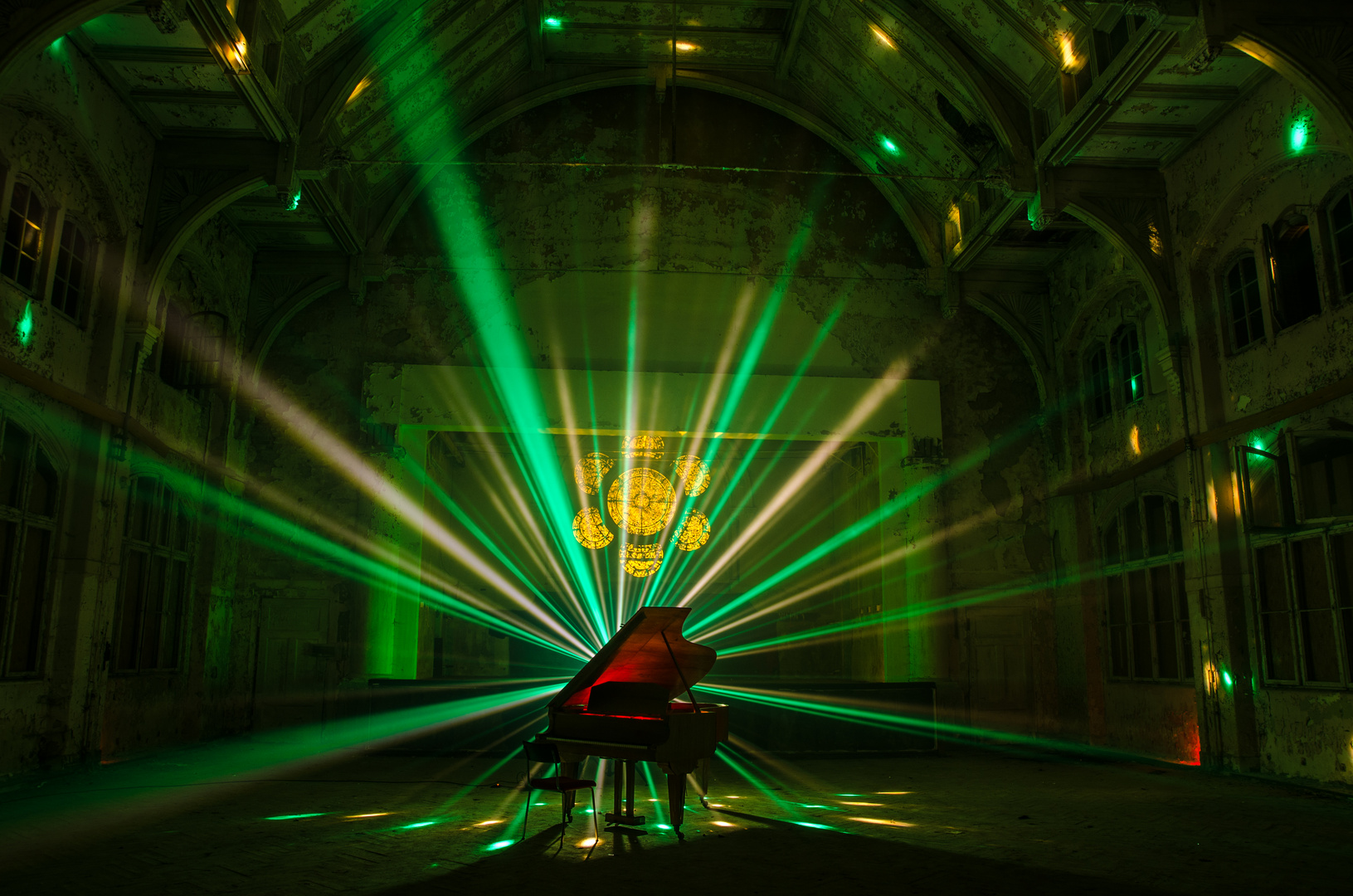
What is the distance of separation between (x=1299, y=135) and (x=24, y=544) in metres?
11.4

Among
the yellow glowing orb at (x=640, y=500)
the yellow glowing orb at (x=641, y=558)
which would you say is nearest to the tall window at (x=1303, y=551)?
the yellow glowing orb at (x=640, y=500)

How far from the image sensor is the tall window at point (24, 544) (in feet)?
25.4

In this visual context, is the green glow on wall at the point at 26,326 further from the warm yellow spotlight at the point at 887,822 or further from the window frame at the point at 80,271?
the warm yellow spotlight at the point at 887,822

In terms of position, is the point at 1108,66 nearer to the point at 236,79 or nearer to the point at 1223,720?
the point at 1223,720

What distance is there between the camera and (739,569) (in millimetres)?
18062

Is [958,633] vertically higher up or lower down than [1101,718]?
higher up

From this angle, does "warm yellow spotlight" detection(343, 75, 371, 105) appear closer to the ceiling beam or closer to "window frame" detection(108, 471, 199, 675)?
"window frame" detection(108, 471, 199, 675)

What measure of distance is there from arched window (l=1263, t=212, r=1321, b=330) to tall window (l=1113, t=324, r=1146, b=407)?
7.43 ft

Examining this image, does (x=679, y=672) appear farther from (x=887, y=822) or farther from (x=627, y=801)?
(x=887, y=822)

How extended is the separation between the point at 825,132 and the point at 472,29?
489 cm

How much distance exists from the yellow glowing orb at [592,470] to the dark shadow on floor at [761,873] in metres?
9.79

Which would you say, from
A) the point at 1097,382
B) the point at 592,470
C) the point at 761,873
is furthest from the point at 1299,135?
the point at 592,470

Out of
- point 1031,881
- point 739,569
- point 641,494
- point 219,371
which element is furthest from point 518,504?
point 1031,881

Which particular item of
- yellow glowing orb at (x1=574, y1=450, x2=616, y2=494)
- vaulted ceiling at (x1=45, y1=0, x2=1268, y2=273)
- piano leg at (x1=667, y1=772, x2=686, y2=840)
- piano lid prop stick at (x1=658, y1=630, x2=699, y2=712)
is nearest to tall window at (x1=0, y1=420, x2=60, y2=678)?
vaulted ceiling at (x1=45, y1=0, x2=1268, y2=273)
